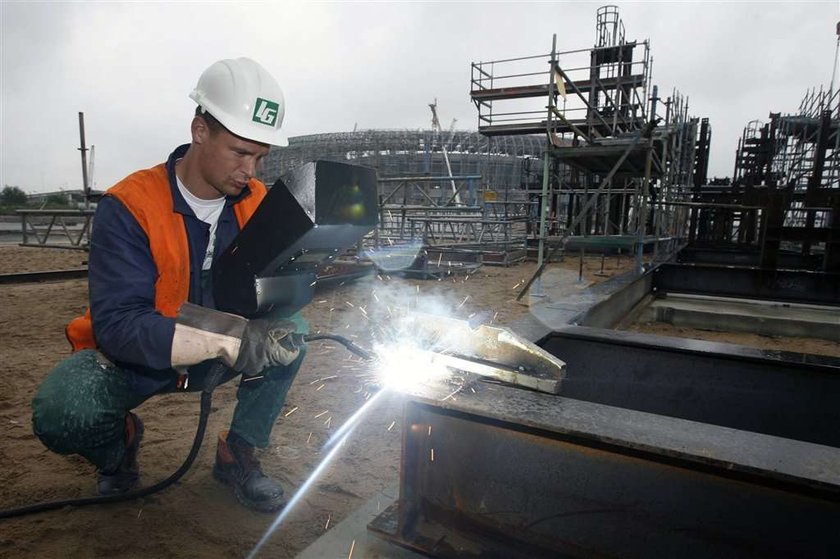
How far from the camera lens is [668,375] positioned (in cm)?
213

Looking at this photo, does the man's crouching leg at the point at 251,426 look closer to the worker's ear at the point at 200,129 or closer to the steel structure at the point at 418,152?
the worker's ear at the point at 200,129

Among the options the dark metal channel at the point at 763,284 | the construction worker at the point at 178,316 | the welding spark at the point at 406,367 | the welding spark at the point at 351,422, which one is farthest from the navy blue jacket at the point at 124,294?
the dark metal channel at the point at 763,284

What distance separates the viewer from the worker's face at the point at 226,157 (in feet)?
5.74

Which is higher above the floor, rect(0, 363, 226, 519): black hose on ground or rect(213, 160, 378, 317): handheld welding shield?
rect(213, 160, 378, 317): handheld welding shield

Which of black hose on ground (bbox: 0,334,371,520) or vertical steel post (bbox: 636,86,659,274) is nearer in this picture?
black hose on ground (bbox: 0,334,371,520)

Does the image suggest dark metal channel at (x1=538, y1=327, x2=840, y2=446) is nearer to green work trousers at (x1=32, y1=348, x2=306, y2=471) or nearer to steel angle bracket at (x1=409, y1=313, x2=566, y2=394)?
steel angle bracket at (x1=409, y1=313, x2=566, y2=394)

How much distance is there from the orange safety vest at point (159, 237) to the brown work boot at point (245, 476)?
25.5 inches

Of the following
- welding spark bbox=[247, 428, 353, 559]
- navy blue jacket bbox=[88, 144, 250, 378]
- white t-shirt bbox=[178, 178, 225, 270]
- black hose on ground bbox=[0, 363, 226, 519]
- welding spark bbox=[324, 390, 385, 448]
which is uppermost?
white t-shirt bbox=[178, 178, 225, 270]

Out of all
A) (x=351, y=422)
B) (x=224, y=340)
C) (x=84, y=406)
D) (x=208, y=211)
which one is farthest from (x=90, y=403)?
(x=351, y=422)

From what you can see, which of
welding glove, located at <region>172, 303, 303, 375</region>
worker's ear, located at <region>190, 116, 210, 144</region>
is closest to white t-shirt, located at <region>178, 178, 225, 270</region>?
worker's ear, located at <region>190, 116, 210, 144</region>

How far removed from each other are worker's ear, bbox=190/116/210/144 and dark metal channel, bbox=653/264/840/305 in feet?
16.3

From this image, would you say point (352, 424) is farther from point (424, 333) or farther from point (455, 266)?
point (455, 266)

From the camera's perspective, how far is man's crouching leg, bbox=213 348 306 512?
1975 millimetres

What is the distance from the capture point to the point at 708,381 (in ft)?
6.70
